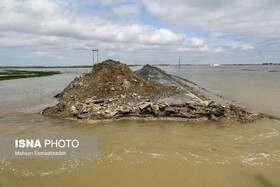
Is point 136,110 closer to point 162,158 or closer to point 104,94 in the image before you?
point 104,94

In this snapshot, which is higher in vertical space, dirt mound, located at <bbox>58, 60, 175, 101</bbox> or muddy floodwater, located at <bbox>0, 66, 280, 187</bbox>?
dirt mound, located at <bbox>58, 60, 175, 101</bbox>

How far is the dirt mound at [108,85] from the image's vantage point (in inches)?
546

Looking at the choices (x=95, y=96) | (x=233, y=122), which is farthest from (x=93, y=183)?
(x=95, y=96)

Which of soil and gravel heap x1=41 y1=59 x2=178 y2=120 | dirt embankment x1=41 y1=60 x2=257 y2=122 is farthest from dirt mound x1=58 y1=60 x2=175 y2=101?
dirt embankment x1=41 y1=60 x2=257 y2=122

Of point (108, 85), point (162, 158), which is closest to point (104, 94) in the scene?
point (108, 85)

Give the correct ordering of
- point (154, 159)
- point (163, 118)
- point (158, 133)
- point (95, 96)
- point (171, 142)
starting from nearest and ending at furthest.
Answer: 1. point (154, 159)
2. point (171, 142)
3. point (158, 133)
4. point (163, 118)
5. point (95, 96)

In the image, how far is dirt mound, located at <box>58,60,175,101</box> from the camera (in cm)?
1388

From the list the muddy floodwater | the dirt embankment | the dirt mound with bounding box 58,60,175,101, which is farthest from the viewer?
the dirt mound with bounding box 58,60,175,101

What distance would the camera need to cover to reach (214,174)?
4.62 meters

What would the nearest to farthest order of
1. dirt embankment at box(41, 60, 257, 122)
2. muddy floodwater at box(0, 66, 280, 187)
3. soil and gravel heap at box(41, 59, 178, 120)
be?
1. muddy floodwater at box(0, 66, 280, 187)
2. dirt embankment at box(41, 60, 257, 122)
3. soil and gravel heap at box(41, 59, 178, 120)

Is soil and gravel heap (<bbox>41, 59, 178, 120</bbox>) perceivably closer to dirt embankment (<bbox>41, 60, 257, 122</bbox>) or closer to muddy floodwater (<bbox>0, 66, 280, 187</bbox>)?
dirt embankment (<bbox>41, 60, 257, 122</bbox>)

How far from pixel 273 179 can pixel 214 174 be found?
1478 mm

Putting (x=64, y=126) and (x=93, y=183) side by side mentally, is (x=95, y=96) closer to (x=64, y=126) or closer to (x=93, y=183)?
(x=64, y=126)

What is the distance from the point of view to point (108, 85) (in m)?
14.6
